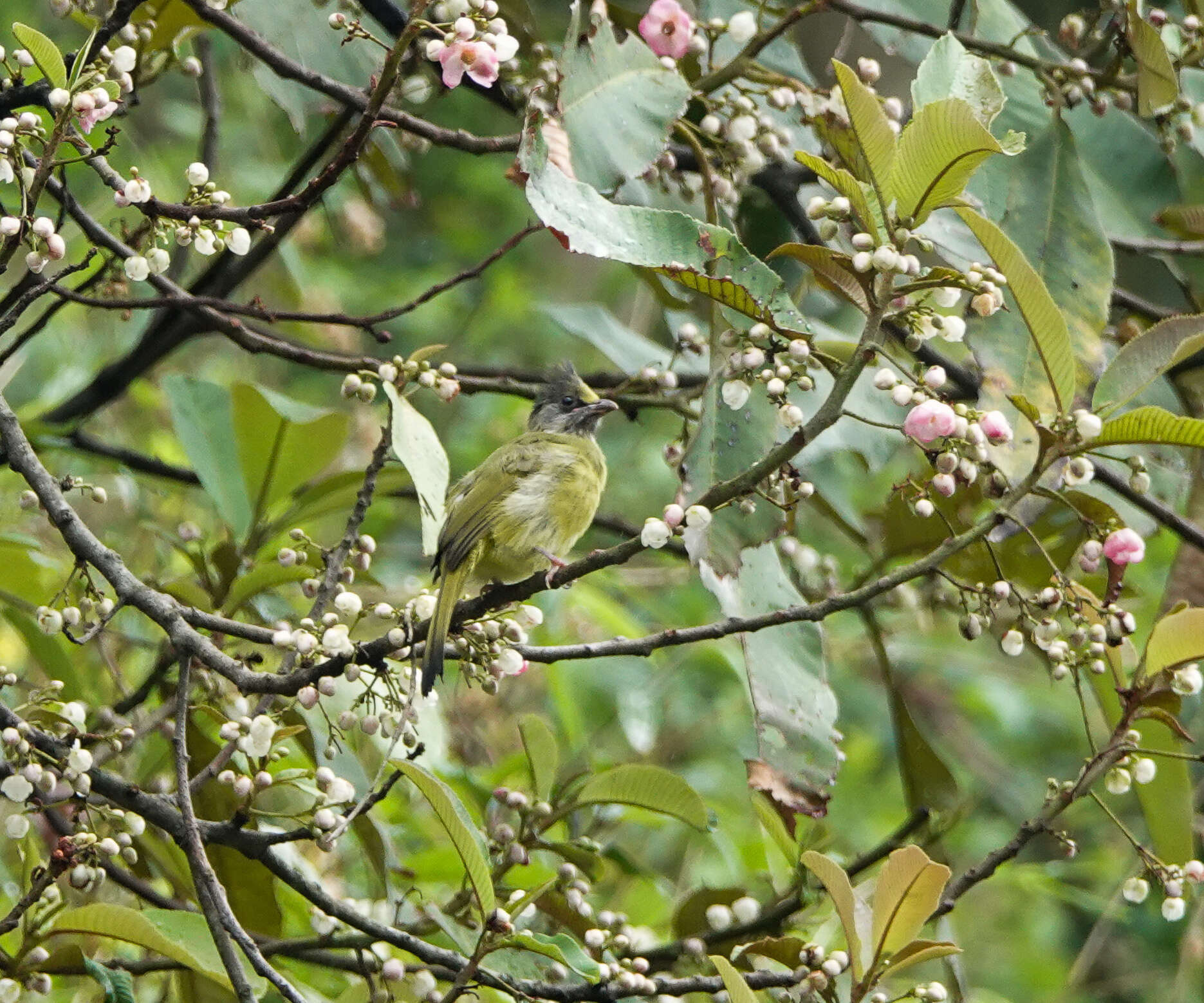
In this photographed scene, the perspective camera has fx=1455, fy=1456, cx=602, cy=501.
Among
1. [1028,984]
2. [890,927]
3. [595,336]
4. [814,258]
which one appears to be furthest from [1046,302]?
[1028,984]

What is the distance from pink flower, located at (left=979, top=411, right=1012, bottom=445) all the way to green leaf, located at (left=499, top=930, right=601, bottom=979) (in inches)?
35.7

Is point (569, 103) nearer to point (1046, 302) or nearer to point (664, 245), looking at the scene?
point (664, 245)

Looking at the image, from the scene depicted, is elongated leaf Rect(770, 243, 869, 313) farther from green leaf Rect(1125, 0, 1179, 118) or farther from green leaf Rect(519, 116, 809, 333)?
green leaf Rect(1125, 0, 1179, 118)

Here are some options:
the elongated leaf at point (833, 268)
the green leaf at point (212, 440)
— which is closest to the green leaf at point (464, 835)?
the elongated leaf at point (833, 268)

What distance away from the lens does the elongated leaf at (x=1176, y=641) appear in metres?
1.97

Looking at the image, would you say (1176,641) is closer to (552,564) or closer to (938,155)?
(938,155)

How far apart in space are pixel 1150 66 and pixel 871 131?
1.23m

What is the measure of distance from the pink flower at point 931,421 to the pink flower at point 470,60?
28.6 inches

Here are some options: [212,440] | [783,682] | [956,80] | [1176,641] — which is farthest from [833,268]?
[212,440]

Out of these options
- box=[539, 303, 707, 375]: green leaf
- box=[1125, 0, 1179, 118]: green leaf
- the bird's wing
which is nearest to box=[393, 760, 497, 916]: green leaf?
the bird's wing

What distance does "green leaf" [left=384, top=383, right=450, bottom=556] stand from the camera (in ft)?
6.46

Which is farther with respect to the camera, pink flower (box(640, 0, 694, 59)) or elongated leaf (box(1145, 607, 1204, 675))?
pink flower (box(640, 0, 694, 59))

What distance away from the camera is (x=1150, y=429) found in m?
1.76

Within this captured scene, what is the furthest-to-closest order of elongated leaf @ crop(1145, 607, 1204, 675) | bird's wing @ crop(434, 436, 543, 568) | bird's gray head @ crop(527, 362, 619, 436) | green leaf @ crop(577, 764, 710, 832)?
1. bird's gray head @ crop(527, 362, 619, 436)
2. bird's wing @ crop(434, 436, 543, 568)
3. green leaf @ crop(577, 764, 710, 832)
4. elongated leaf @ crop(1145, 607, 1204, 675)
